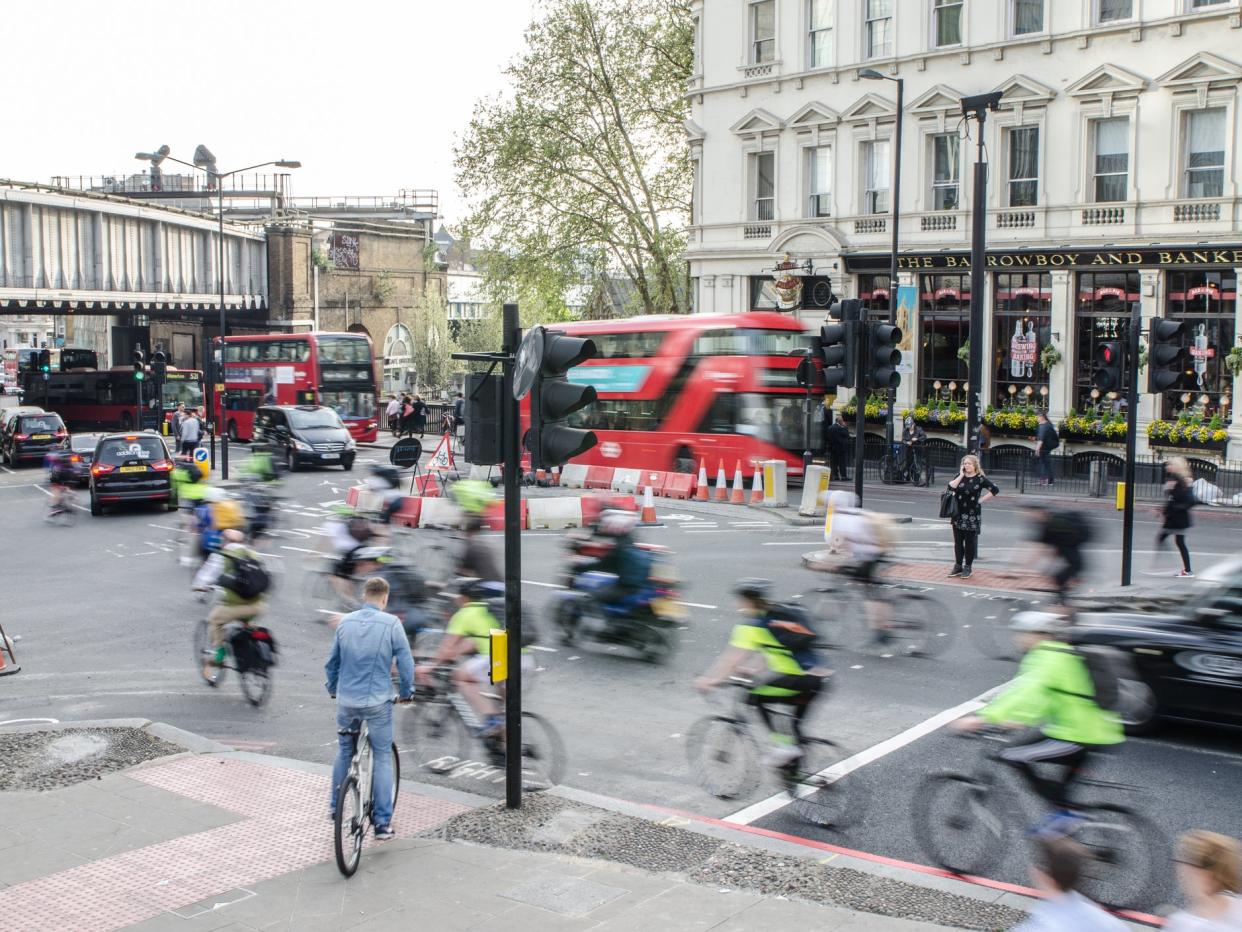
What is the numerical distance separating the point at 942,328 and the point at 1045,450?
739 centimetres

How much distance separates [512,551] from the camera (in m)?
8.91

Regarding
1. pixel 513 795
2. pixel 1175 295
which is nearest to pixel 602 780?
pixel 513 795

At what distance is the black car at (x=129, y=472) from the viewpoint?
27.5 m

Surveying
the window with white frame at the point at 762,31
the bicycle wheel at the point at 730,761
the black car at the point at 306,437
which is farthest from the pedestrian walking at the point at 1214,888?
the window with white frame at the point at 762,31

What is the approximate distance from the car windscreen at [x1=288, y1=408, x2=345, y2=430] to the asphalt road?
1405cm

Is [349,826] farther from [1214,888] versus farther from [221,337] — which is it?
[221,337]

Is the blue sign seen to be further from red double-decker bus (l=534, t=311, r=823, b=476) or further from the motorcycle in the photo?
the motorcycle

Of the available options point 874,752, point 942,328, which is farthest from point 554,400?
point 942,328

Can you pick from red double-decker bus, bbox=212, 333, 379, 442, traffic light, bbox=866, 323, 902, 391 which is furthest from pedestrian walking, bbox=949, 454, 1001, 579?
red double-decker bus, bbox=212, 333, 379, 442

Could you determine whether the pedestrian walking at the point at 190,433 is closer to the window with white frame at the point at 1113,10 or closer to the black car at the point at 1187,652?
the window with white frame at the point at 1113,10

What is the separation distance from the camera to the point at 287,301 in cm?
6038

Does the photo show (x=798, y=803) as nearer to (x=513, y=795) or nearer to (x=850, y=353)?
(x=513, y=795)

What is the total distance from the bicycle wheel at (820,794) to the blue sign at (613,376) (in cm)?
2205

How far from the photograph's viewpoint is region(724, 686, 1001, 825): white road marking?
9273 mm
